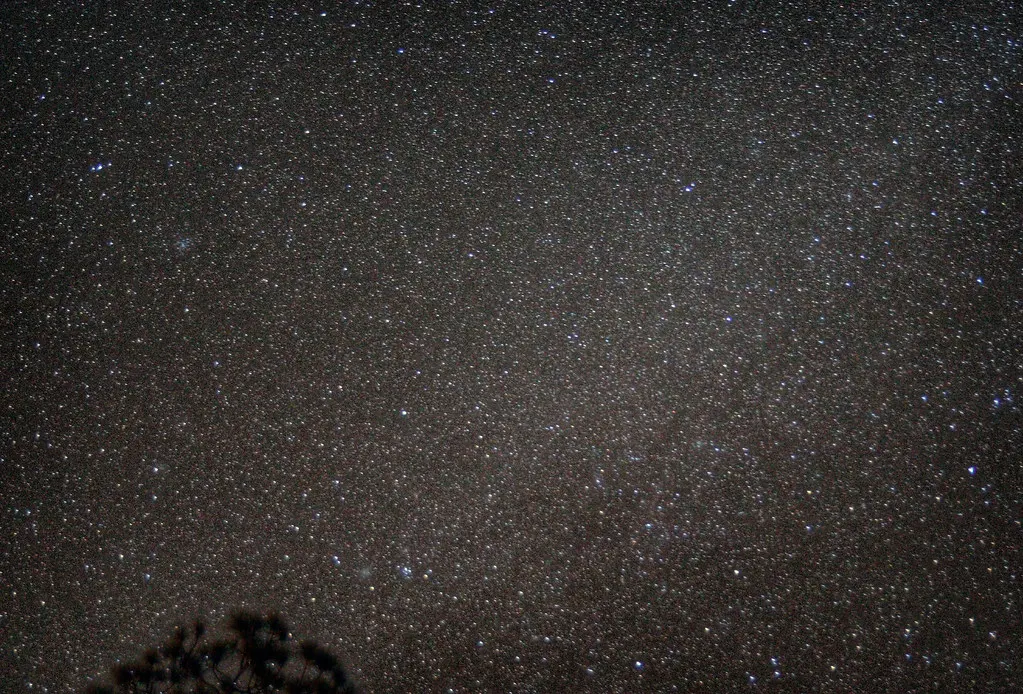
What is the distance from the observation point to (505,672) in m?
0.69

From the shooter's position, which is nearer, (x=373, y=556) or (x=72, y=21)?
(x=373, y=556)

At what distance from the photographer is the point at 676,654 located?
0.69 meters

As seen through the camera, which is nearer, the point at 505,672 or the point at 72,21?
the point at 505,672

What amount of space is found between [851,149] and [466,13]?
14.8 inches

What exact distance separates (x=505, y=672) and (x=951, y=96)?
0.64 meters

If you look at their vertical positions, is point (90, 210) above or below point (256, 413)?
above

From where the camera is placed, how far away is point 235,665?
70 centimetres

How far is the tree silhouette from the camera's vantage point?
0.69 m

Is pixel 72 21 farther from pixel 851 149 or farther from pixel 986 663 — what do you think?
pixel 986 663

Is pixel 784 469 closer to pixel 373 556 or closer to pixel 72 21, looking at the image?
pixel 373 556

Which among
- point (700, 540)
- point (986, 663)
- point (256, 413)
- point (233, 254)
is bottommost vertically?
point (986, 663)

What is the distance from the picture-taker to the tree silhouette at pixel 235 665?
2.27 ft

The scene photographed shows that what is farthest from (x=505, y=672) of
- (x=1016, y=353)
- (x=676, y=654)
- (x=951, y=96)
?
(x=951, y=96)

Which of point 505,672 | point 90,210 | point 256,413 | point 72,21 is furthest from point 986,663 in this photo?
point 72,21
